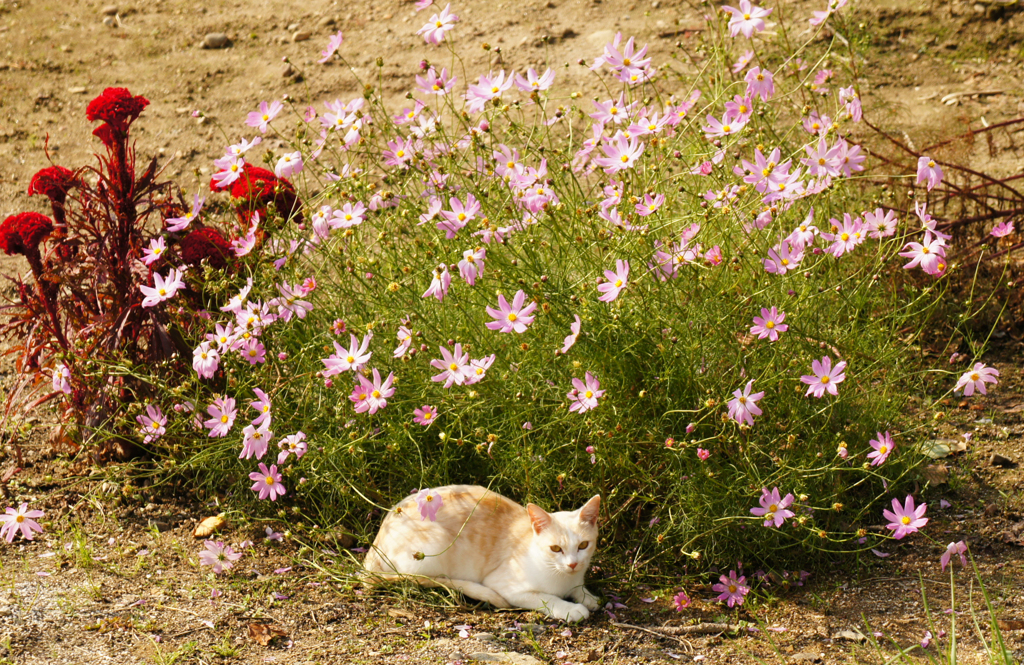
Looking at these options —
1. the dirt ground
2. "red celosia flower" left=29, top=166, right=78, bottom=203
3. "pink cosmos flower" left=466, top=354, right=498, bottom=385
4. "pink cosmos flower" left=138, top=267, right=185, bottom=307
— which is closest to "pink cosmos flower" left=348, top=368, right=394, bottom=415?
"pink cosmos flower" left=466, top=354, right=498, bottom=385

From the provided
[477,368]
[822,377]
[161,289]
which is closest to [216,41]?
[161,289]

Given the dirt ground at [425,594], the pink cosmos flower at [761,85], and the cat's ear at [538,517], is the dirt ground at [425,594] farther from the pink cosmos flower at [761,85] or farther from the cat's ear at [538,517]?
the pink cosmos flower at [761,85]

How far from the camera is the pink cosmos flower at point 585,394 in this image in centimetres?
267

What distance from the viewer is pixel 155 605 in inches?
113

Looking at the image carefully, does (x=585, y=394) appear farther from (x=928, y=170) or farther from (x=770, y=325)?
(x=928, y=170)

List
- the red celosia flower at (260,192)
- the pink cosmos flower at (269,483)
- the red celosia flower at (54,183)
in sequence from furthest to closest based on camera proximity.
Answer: the red celosia flower at (54,183)
the red celosia flower at (260,192)
the pink cosmos flower at (269,483)

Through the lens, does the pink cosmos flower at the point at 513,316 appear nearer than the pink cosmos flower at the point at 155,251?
Yes

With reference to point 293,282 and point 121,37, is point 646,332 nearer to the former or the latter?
point 293,282

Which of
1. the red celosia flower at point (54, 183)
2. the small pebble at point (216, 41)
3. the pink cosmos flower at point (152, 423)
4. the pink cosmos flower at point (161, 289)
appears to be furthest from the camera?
the small pebble at point (216, 41)

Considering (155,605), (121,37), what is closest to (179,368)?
(155,605)

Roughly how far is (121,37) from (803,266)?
247 inches

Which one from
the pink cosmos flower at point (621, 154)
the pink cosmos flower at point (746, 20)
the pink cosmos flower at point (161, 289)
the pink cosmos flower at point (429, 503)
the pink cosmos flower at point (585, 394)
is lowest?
the pink cosmos flower at point (429, 503)

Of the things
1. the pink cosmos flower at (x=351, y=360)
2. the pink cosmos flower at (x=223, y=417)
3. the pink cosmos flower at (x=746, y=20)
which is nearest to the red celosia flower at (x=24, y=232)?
the pink cosmos flower at (x=223, y=417)

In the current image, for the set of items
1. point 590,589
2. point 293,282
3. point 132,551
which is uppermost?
point 293,282
